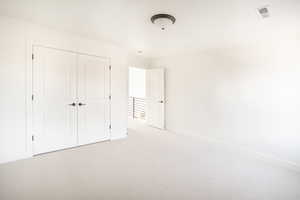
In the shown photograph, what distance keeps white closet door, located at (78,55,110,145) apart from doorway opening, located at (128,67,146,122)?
3.07m

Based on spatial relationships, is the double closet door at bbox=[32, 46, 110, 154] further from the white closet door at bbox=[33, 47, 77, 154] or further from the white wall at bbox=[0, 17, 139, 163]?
the white wall at bbox=[0, 17, 139, 163]

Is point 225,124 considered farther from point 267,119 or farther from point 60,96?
point 60,96

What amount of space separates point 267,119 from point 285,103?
423 mm

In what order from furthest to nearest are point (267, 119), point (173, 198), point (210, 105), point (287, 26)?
point (210, 105), point (267, 119), point (287, 26), point (173, 198)

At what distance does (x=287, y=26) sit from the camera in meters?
2.55

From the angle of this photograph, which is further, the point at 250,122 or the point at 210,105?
the point at 210,105

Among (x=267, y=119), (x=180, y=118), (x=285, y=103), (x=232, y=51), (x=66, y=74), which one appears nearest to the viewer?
(x=285, y=103)

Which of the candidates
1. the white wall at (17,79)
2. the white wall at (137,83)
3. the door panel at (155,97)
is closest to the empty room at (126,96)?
the white wall at (17,79)

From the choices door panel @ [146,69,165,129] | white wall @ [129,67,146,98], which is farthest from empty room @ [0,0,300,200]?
white wall @ [129,67,146,98]

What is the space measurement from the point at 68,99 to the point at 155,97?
2.87 meters

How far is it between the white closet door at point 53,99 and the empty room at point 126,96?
2 cm

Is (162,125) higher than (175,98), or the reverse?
(175,98)

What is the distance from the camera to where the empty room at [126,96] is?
212 cm

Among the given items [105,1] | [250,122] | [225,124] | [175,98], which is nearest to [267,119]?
[250,122]
